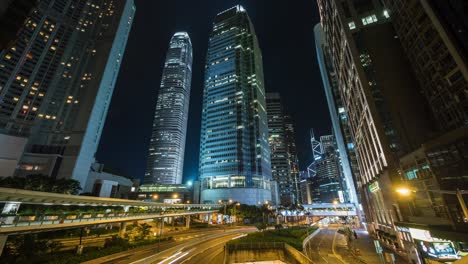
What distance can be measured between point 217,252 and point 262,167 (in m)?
112

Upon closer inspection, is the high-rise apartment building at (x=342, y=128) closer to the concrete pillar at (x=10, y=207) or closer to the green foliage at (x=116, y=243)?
the green foliage at (x=116, y=243)

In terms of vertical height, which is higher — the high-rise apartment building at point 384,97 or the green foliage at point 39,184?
the high-rise apartment building at point 384,97

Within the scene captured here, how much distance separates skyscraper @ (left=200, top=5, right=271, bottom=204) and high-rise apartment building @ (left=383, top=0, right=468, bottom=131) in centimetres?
11281

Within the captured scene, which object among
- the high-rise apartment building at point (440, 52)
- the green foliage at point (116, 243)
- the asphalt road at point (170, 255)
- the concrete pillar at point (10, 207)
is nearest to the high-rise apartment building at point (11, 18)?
the concrete pillar at point (10, 207)

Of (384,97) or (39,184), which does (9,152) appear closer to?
(39,184)

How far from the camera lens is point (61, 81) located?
115125 mm

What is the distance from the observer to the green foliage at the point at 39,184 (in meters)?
50.8

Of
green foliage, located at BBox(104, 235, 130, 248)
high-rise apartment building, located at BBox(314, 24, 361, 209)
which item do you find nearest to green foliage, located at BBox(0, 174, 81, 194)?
green foliage, located at BBox(104, 235, 130, 248)

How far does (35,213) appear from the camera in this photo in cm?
2530

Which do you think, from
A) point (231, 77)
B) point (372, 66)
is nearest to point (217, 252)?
point (372, 66)

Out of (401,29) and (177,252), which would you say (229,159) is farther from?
(401,29)

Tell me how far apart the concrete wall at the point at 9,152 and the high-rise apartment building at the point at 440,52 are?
130 meters

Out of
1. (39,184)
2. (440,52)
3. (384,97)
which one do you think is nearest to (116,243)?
(39,184)

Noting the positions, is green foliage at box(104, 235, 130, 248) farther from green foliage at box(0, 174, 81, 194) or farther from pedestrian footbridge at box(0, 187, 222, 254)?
green foliage at box(0, 174, 81, 194)
